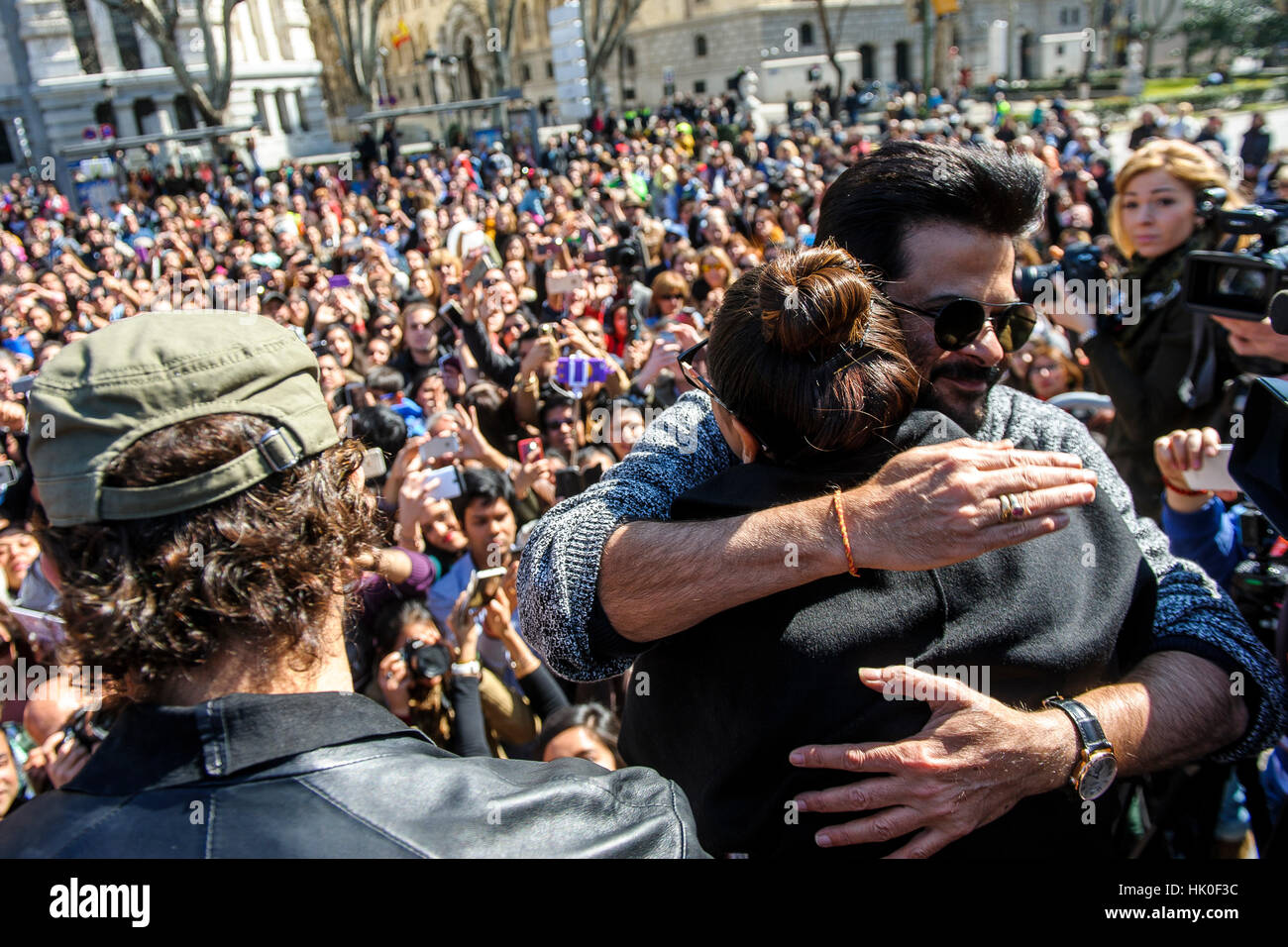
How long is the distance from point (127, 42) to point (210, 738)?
4193 cm

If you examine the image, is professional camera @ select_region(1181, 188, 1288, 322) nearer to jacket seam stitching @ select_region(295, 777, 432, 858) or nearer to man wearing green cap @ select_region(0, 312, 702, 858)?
man wearing green cap @ select_region(0, 312, 702, 858)

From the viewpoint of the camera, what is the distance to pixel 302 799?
3.36 ft

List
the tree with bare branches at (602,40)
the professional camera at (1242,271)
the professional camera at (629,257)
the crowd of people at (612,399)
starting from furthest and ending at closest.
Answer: the tree with bare branches at (602,40)
the professional camera at (629,257)
the professional camera at (1242,271)
the crowd of people at (612,399)

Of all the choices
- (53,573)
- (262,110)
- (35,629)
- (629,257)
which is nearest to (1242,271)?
(53,573)

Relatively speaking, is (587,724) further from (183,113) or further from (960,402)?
(183,113)

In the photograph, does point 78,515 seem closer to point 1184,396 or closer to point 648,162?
point 1184,396

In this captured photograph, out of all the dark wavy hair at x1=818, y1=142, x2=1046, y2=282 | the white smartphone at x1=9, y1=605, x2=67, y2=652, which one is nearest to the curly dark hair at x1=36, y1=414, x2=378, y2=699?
the dark wavy hair at x1=818, y1=142, x2=1046, y2=282

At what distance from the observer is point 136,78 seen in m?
33.6

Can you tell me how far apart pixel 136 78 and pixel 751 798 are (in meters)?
40.5

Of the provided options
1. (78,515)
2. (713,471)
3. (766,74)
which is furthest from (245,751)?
(766,74)

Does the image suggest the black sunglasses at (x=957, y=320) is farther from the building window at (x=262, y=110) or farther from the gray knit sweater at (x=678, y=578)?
the building window at (x=262, y=110)

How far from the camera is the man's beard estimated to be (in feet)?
5.21

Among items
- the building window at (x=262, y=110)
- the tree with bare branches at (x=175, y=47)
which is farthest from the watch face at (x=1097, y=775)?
the building window at (x=262, y=110)

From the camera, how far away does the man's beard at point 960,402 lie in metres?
1.59
